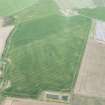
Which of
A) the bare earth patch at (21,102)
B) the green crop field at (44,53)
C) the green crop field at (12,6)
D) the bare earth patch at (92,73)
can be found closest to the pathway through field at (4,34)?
the green crop field at (44,53)

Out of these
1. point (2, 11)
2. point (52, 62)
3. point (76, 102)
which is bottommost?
point (76, 102)

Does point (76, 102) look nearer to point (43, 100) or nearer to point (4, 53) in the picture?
point (43, 100)

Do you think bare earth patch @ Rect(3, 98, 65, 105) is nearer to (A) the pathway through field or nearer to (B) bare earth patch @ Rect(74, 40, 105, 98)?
(B) bare earth patch @ Rect(74, 40, 105, 98)

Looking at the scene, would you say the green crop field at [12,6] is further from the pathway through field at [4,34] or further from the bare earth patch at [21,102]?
the bare earth patch at [21,102]

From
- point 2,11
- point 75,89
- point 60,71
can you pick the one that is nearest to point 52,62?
point 60,71

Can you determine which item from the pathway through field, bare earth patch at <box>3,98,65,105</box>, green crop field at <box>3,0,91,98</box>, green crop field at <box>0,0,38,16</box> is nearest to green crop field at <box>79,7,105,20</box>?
green crop field at <box>3,0,91,98</box>

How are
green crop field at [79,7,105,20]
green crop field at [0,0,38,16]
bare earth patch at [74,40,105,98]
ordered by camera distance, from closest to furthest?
bare earth patch at [74,40,105,98] → green crop field at [0,0,38,16] → green crop field at [79,7,105,20]

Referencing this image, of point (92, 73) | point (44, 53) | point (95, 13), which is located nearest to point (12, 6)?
point (95, 13)
